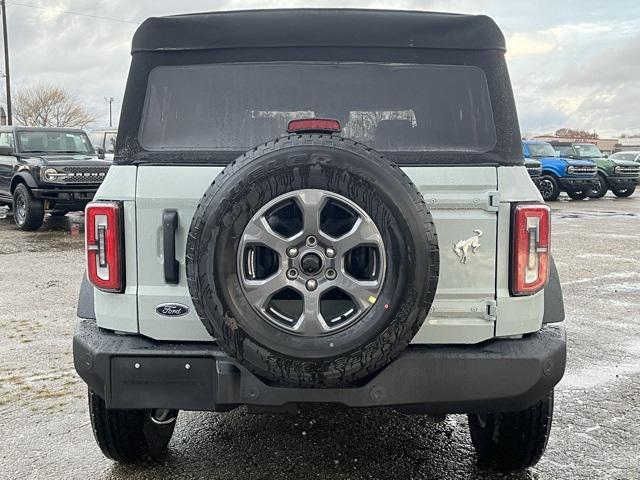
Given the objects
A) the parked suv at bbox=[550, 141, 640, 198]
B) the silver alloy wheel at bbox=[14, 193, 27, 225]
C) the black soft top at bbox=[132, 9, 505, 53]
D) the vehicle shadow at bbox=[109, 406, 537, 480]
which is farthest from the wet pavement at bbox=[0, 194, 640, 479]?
the parked suv at bbox=[550, 141, 640, 198]

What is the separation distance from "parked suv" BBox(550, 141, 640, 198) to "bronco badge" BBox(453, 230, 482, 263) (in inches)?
798

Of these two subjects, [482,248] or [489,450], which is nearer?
[482,248]

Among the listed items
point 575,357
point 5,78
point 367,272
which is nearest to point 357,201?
point 367,272

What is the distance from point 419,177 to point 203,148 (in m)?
0.92

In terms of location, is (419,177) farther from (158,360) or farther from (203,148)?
(158,360)

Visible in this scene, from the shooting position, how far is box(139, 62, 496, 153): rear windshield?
2775 millimetres

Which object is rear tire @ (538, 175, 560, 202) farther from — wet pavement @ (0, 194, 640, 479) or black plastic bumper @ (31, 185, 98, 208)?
wet pavement @ (0, 194, 640, 479)

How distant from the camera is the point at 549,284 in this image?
2.83 m

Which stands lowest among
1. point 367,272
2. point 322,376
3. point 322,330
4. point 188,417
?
point 188,417

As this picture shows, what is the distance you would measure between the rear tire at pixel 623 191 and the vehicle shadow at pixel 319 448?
832 inches

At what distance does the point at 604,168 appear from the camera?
21.8 metres

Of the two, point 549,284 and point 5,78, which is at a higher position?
point 5,78

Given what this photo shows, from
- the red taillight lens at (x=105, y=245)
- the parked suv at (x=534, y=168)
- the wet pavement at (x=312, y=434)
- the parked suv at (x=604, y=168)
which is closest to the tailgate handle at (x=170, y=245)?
the red taillight lens at (x=105, y=245)

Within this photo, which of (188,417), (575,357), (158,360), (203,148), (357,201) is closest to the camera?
(357,201)
